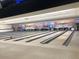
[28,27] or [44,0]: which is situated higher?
[44,0]

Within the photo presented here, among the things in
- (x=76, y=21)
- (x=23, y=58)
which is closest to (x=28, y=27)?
(x=76, y=21)

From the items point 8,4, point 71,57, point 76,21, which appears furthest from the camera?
point 76,21

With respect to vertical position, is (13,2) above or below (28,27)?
above

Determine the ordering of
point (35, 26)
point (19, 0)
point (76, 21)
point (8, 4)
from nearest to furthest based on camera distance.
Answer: point (19, 0), point (8, 4), point (76, 21), point (35, 26)

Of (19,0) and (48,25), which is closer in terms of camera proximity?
(19,0)

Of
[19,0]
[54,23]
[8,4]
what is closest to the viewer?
[19,0]

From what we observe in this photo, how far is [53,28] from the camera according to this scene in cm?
1598

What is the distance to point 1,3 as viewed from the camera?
2.87 meters

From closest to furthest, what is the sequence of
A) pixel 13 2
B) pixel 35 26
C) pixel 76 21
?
pixel 13 2, pixel 76 21, pixel 35 26

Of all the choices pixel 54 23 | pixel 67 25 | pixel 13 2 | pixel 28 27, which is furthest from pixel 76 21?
pixel 13 2

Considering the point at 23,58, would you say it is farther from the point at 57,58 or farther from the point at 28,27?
the point at 28,27

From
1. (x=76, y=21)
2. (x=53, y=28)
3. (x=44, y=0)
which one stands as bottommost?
(x=53, y=28)

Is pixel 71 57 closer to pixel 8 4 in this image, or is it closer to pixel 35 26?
pixel 8 4

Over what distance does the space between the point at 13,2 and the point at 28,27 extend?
50.0 feet
